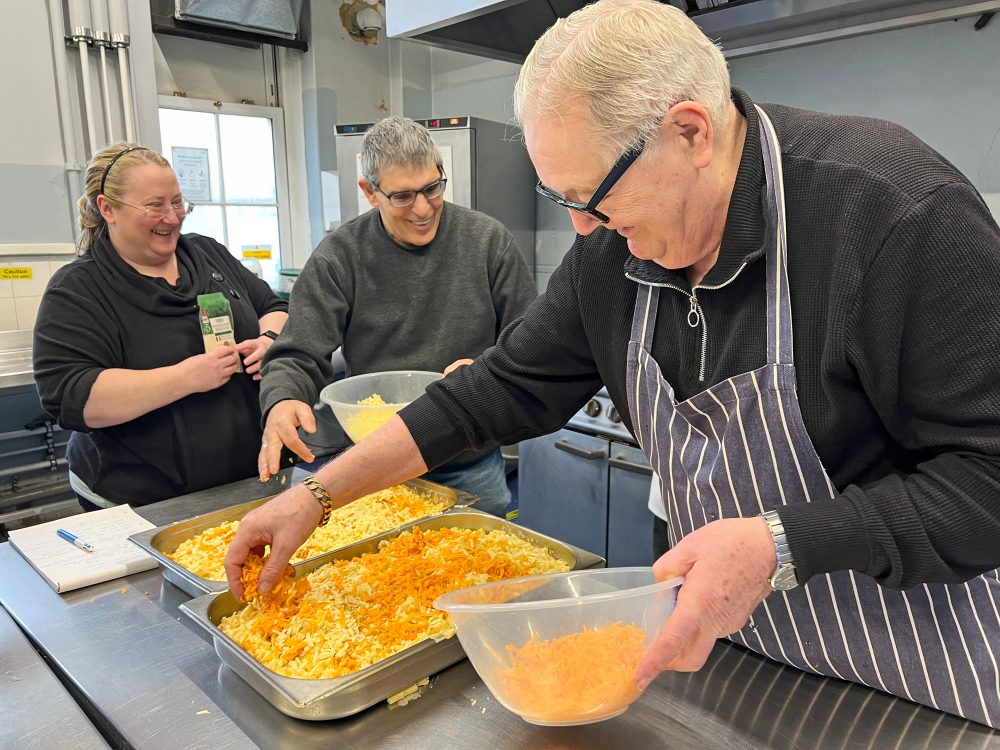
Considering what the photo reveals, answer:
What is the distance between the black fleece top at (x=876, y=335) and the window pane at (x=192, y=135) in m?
4.19

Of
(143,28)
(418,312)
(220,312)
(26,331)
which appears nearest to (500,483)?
(418,312)

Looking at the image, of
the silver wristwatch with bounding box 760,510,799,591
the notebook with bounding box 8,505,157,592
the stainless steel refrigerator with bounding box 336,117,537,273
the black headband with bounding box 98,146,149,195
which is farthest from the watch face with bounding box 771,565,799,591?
the stainless steel refrigerator with bounding box 336,117,537,273

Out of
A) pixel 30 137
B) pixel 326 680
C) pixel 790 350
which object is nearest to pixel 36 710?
pixel 326 680

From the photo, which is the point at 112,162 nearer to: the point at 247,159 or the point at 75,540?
the point at 75,540

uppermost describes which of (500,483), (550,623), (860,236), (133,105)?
(133,105)

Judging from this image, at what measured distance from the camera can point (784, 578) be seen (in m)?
0.86

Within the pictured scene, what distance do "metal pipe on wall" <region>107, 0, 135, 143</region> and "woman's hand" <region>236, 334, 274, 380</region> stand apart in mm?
2258

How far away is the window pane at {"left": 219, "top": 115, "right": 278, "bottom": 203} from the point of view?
15.6 ft

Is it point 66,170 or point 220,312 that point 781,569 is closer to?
point 220,312

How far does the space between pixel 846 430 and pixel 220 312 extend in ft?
5.75

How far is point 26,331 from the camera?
12.0 feet

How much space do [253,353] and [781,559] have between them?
5.57ft

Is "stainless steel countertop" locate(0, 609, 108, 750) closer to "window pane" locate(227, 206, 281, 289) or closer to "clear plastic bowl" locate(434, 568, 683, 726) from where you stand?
"clear plastic bowl" locate(434, 568, 683, 726)

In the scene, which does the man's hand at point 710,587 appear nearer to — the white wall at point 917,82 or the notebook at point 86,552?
the notebook at point 86,552
